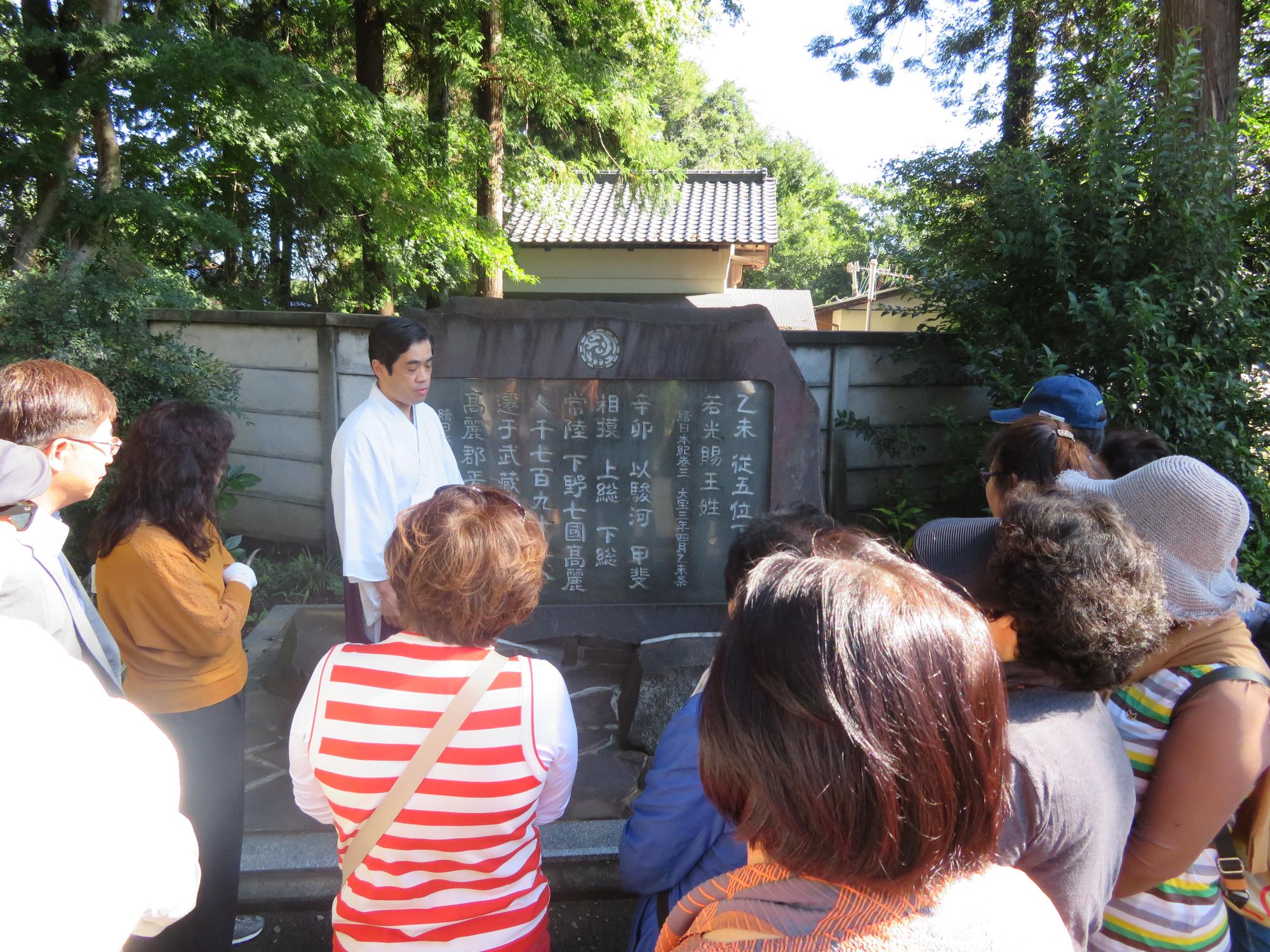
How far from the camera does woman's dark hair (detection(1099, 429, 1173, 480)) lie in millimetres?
2414

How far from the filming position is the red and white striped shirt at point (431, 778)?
4.68ft

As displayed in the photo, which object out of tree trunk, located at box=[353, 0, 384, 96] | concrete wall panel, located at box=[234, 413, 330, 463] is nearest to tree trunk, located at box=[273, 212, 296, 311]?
tree trunk, located at box=[353, 0, 384, 96]

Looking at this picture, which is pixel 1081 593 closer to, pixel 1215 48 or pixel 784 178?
pixel 1215 48

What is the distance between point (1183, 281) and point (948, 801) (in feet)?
13.4

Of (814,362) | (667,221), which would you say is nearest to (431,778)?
(814,362)

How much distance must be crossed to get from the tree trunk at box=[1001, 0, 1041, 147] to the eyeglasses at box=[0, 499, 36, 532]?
29.0 feet

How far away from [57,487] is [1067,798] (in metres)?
2.03

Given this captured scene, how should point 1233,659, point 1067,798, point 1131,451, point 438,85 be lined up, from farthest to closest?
point 438,85, point 1131,451, point 1233,659, point 1067,798

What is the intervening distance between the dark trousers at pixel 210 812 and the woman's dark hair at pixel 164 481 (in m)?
0.47

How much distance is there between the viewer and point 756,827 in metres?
0.82

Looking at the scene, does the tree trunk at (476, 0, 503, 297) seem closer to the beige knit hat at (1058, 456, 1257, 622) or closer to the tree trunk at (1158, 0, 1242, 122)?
the tree trunk at (1158, 0, 1242, 122)

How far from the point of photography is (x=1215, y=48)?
14.6 feet

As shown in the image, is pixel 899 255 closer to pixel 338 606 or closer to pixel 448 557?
pixel 338 606

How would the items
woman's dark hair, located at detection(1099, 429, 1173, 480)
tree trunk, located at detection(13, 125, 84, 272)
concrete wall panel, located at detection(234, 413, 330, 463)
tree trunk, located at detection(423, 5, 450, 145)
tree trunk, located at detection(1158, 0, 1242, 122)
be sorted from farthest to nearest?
tree trunk, located at detection(423, 5, 450, 145)
tree trunk, located at detection(13, 125, 84, 272)
concrete wall panel, located at detection(234, 413, 330, 463)
tree trunk, located at detection(1158, 0, 1242, 122)
woman's dark hair, located at detection(1099, 429, 1173, 480)
